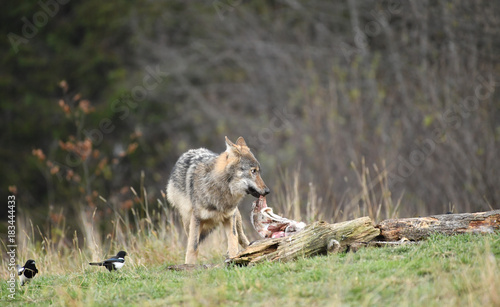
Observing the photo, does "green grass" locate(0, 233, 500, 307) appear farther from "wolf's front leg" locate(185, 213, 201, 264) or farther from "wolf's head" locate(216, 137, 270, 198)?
"wolf's head" locate(216, 137, 270, 198)

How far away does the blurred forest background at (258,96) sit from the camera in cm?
1544

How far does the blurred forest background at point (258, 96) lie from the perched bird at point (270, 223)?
5.70 metres

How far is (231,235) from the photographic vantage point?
27.3 feet

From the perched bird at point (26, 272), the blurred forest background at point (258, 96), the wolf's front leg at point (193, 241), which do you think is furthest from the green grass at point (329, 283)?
the blurred forest background at point (258, 96)

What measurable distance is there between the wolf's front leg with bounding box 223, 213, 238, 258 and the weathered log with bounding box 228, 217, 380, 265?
3.33 ft

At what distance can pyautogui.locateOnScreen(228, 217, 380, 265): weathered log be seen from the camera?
6949mm

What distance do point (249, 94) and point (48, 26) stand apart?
7741mm

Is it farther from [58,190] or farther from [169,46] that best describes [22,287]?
[169,46]

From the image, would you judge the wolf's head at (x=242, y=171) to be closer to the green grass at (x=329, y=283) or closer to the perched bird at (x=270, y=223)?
the perched bird at (x=270, y=223)

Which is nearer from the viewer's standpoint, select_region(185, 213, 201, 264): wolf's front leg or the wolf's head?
the wolf's head

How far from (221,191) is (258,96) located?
15.4 metres

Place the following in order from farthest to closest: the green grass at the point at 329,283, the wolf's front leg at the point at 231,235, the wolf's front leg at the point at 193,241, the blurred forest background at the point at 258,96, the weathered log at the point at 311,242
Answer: the blurred forest background at the point at 258,96
the wolf's front leg at the point at 193,241
the wolf's front leg at the point at 231,235
the weathered log at the point at 311,242
the green grass at the point at 329,283

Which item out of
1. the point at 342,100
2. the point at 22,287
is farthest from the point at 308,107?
the point at 22,287

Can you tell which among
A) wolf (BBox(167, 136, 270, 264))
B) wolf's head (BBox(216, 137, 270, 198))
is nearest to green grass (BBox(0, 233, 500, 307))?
wolf (BBox(167, 136, 270, 264))
